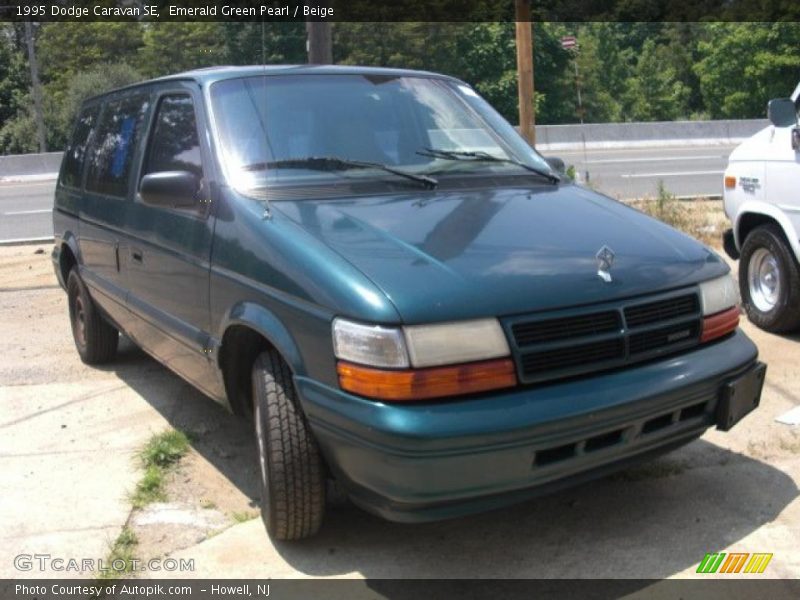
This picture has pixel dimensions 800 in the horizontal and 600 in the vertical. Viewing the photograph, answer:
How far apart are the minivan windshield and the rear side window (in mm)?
2145

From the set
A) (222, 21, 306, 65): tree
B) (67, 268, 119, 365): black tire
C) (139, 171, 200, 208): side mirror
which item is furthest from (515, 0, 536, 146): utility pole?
(222, 21, 306, 65): tree

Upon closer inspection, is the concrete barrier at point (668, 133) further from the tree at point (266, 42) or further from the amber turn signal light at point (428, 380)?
the amber turn signal light at point (428, 380)

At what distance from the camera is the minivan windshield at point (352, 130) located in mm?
3873

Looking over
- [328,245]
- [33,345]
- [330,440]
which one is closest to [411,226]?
[328,245]

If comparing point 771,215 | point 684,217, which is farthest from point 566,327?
point 684,217

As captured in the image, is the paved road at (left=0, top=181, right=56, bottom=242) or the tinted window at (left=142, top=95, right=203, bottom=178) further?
the paved road at (left=0, top=181, right=56, bottom=242)

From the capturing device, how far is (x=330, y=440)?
3.01m

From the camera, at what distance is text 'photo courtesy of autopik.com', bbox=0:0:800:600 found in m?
2.90

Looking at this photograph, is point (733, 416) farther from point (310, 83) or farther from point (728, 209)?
point (728, 209)

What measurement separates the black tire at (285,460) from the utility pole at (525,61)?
6.10 meters

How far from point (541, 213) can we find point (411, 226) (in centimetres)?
64

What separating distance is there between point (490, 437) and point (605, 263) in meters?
0.83

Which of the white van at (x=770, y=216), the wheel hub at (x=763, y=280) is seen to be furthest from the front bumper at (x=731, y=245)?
the wheel hub at (x=763, y=280)

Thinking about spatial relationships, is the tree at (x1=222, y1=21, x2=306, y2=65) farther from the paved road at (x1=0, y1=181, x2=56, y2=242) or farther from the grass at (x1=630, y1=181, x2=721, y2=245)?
the grass at (x1=630, y1=181, x2=721, y2=245)
